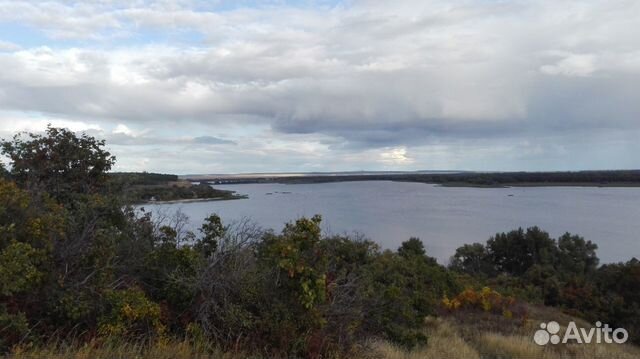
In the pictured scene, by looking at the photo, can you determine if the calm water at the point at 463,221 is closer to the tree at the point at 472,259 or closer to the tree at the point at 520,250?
the tree at the point at 472,259

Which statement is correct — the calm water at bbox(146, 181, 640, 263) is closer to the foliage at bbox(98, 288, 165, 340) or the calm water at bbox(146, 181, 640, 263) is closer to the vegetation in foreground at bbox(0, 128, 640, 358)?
the vegetation in foreground at bbox(0, 128, 640, 358)

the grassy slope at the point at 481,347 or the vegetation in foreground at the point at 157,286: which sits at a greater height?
the vegetation in foreground at the point at 157,286

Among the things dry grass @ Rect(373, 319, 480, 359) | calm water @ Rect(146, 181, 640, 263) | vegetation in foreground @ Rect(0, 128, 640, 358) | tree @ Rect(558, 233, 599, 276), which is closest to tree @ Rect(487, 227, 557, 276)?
tree @ Rect(558, 233, 599, 276)

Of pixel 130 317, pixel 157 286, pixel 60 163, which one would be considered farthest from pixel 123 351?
pixel 60 163

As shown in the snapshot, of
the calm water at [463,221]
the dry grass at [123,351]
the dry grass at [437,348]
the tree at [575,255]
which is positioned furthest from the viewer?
the calm water at [463,221]

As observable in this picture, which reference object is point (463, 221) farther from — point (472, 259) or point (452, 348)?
point (452, 348)

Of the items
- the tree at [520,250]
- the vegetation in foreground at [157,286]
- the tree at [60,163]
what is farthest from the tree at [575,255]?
the tree at [60,163]

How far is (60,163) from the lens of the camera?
8.78 m

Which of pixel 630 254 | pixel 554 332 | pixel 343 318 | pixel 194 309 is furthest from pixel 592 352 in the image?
pixel 630 254

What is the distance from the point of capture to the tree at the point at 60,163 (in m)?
8.50

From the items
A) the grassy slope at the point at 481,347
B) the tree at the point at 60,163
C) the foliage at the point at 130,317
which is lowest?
the grassy slope at the point at 481,347

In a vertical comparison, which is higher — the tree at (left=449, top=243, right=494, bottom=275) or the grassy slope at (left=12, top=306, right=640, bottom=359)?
the grassy slope at (left=12, top=306, right=640, bottom=359)

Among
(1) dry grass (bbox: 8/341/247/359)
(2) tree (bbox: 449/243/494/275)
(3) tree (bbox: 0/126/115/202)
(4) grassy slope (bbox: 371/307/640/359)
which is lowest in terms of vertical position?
(2) tree (bbox: 449/243/494/275)

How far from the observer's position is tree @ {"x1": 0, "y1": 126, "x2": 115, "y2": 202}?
850 cm
